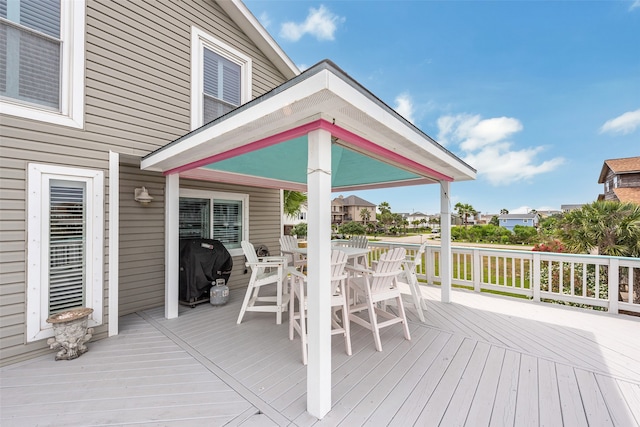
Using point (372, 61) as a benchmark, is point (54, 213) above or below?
below

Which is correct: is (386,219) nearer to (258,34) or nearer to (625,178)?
(625,178)

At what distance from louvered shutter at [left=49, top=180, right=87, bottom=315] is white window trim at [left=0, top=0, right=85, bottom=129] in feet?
2.73

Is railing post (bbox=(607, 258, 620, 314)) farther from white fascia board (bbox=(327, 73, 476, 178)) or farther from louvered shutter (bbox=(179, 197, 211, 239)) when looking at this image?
louvered shutter (bbox=(179, 197, 211, 239))

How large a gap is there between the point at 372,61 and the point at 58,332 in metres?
14.1

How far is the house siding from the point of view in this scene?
2.78 m

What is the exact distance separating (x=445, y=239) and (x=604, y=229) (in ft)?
15.2

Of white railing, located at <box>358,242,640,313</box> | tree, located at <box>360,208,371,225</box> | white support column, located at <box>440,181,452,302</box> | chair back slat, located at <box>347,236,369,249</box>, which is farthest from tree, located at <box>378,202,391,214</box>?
white support column, located at <box>440,181,452,302</box>

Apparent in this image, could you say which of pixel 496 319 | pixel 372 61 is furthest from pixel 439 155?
pixel 372 61

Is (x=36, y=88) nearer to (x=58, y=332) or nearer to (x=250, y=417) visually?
(x=58, y=332)

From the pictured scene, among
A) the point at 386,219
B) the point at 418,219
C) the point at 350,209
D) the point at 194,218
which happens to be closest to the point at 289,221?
the point at 194,218

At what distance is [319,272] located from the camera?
2004 millimetres

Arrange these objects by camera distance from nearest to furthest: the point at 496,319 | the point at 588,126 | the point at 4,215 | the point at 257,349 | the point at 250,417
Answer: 1. the point at 250,417
2. the point at 4,215
3. the point at 257,349
4. the point at 496,319
5. the point at 588,126

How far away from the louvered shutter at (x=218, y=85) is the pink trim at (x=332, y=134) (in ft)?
5.80

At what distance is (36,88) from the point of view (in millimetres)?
3027
